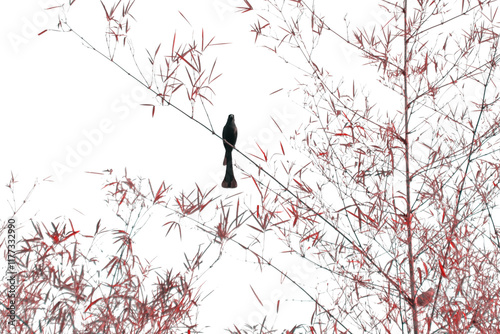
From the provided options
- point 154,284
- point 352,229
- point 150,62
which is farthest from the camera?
point 352,229

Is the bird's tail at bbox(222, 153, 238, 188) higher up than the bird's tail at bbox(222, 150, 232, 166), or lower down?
lower down

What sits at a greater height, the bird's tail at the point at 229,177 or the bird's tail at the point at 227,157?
the bird's tail at the point at 227,157

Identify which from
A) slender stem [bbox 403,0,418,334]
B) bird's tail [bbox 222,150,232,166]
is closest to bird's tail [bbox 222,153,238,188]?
bird's tail [bbox 222,150,232,166]

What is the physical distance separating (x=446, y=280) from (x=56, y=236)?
2161mm

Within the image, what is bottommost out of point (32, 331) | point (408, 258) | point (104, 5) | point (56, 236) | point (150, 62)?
point (32, 331)

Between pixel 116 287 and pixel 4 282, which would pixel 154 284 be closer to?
pixel 116 287

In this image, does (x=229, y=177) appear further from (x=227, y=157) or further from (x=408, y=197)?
(x=408, y=197)

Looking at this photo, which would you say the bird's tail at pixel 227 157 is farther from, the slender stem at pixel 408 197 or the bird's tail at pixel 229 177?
the slender stem at pixel 408 197

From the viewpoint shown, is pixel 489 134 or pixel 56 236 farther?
pixel 489 134

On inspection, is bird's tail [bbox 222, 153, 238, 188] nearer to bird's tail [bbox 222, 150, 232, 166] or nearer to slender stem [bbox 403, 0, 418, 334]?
bird's tail [bbox 222, 150, 232, 166]

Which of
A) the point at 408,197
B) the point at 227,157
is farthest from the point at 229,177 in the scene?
the point at 408,197

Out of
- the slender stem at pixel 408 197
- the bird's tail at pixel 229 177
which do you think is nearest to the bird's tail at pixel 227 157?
the bird's tail at pixel 229 177

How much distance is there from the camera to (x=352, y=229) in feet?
9.73

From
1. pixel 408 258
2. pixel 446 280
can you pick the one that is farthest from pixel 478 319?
pixel 408 258
